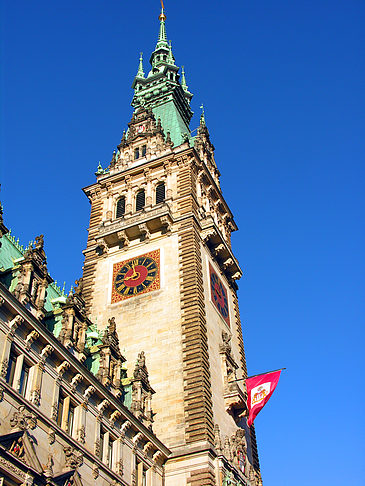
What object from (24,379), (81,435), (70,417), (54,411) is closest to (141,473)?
(81,435)

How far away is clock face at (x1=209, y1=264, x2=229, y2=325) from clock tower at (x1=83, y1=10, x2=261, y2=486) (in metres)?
0.12

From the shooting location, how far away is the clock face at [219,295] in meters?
45.3

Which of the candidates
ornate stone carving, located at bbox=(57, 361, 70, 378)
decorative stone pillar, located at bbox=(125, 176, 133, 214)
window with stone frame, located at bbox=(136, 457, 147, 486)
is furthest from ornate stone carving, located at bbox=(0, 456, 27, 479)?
decorative stone pillar, located at bbox=(125, 176, 133, 214)

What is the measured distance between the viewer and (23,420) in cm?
2366

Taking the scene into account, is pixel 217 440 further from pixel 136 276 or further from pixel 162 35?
pixel 162 35

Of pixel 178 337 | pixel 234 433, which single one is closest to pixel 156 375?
pixel 178 337

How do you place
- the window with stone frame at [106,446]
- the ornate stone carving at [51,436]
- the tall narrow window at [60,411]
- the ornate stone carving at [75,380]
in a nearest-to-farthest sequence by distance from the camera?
1. the ornate stone carving at [51,436]
2. the tall narrow window at [60,411]
3. the ornate stone carving at [75,380]
4. the window with stone frame at [106,446]

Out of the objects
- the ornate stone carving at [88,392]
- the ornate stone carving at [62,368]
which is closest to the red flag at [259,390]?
the ornate stone carving at [88,392]

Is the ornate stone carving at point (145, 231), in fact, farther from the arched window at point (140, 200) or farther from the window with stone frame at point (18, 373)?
the window with stone frame at point (18, 373)

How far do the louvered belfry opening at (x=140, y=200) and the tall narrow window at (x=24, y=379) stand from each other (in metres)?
25.9

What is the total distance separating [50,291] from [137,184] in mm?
18836

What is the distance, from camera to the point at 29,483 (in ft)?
74.9

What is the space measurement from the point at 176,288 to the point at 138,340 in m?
4.31

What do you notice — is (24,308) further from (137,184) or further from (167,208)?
(137,184)
